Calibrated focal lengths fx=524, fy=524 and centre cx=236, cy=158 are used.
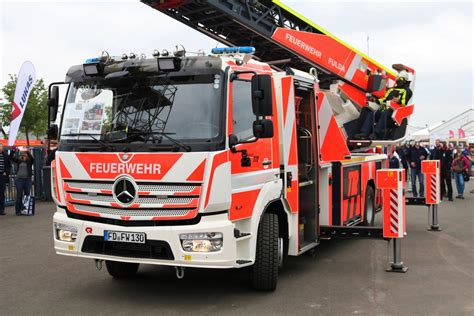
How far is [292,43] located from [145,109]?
431 centimetres

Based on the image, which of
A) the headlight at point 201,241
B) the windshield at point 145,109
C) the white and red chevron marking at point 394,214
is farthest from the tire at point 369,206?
the windshield at point 145,109

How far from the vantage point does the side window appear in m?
5.59

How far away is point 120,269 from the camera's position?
22.4 feet

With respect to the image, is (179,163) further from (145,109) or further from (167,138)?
(145,109)

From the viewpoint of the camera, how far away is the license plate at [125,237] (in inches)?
209

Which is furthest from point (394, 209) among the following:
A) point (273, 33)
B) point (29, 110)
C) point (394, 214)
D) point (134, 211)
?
point (29, 110)

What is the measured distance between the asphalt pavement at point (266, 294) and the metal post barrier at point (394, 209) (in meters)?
0.30

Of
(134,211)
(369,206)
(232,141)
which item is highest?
(232,141)

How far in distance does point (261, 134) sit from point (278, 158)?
101 centimetres

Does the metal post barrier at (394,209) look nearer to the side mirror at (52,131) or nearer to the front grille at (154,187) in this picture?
the front grille at (154,187)

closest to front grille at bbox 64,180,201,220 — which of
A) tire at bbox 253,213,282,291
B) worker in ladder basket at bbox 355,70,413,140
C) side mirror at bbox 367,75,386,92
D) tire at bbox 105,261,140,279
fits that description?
→ tire at bbox 253,213,282,291

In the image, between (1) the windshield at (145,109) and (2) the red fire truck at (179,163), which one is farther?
(1) the windshield at (145,109)

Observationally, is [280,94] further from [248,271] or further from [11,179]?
[11,179]

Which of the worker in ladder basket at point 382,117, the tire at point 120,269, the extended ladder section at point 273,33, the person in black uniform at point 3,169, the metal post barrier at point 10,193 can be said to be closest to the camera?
the tire at point 120,269
